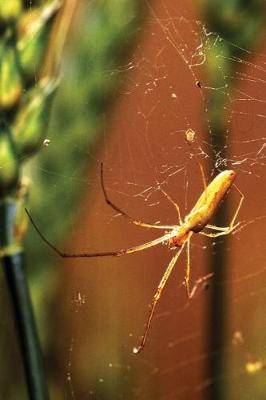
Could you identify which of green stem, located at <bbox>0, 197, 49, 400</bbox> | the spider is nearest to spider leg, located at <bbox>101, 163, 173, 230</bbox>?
Result: the spider

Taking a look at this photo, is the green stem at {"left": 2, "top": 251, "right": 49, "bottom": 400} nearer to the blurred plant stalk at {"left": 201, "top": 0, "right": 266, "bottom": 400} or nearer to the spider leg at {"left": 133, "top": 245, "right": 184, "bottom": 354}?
the spider leg at {"left": 133, "top": 245, "right": 184, "bottom": 354}

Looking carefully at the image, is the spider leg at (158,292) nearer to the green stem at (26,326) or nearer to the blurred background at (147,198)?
the blurred background at (147,198)

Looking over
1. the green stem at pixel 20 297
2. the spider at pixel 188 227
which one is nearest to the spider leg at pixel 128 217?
the spider at pixel 188 227

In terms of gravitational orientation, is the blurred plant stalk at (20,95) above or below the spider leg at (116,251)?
above

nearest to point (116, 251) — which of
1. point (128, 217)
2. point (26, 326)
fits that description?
point (128, 217)

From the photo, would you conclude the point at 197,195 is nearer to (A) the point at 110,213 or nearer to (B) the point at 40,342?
(A) the point at 110,213
